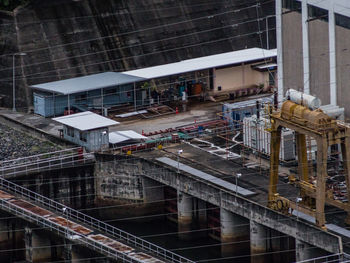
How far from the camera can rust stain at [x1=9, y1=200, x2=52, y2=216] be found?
98312mm

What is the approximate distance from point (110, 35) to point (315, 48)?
2834 cm

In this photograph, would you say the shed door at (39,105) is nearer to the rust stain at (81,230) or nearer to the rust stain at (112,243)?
the rust stain at (81,230)

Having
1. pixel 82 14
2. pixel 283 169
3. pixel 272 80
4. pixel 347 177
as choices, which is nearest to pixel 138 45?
pixel 82 14

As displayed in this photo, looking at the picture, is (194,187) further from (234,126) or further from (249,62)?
(249,62)

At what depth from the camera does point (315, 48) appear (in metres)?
105

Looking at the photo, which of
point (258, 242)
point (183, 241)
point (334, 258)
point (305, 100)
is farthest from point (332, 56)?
point (334, 258)

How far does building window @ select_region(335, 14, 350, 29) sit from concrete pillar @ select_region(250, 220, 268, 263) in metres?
15.9

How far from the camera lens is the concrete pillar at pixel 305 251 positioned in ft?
299

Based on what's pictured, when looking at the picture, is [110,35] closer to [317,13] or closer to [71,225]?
[317,13]

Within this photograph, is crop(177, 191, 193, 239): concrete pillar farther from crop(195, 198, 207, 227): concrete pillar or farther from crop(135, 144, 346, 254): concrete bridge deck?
crop(135, 144, 346, 254): concrete bridge deck

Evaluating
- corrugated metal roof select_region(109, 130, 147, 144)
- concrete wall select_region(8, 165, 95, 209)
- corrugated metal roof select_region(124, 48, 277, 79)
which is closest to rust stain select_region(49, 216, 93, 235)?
concrete wall select_region(8, 165, 95, 209)

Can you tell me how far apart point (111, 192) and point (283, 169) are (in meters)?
13.0

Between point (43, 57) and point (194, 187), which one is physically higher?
point (43, 57)

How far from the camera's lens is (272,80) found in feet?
404
